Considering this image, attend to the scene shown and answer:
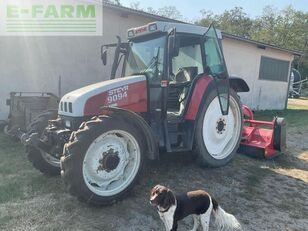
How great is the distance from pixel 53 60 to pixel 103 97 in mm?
5436

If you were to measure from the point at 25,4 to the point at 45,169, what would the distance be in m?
5.76

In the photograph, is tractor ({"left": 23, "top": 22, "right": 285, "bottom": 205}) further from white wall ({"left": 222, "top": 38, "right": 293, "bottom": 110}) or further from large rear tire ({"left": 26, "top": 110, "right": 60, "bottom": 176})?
white wall ({"left": 222, "top": 38, "right": 293, "bottom": 110})

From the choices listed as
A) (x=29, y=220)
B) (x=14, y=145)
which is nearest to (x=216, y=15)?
(x=14, y=145)

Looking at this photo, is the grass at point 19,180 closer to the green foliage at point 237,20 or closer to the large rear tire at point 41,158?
the large rear tire at point 41,158

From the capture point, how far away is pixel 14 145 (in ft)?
21.7

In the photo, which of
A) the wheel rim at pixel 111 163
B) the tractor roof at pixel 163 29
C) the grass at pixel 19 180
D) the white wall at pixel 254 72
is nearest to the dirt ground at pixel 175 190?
the grass at pixel 19 180

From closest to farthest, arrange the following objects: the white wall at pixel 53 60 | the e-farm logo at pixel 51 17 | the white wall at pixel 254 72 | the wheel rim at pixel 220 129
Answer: the wheel rim at pixel 220 129, the white wall at pixel 53 60, the e-farm logo at pixel 51 17, the white wall at pixel 254 72

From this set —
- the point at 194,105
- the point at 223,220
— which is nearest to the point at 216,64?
the point at 194,105

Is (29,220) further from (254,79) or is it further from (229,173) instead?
(254,79)

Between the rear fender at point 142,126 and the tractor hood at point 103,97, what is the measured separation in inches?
6.8

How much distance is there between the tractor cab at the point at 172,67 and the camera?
459 cm

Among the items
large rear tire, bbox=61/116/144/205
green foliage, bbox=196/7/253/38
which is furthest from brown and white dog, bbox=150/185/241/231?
green foliage, bbox=196/7/253/38

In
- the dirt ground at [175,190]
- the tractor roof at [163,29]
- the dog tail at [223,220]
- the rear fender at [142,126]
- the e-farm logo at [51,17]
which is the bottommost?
the dirt ground at [175,190]

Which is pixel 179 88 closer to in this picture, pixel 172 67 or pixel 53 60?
pixel 172 67
